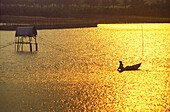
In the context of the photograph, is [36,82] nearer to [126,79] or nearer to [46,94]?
[46,94]

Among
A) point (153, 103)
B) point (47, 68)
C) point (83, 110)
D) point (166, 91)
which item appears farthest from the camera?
point (47, 68)

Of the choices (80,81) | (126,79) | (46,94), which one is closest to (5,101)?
(46,94)

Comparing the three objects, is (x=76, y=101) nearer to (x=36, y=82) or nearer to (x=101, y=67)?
(x=36, y=82)

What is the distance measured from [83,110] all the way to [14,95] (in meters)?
4.85

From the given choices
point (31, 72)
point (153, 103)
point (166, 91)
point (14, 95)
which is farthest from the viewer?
point (31, 72)

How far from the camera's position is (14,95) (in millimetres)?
15945

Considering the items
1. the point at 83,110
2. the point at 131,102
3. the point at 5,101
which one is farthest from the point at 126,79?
the point at 5,101

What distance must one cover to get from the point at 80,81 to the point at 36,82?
124 inches

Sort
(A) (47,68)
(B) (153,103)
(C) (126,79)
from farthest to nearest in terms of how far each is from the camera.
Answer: (A) (47,68)
(C) (126,79)
(B) (153,103)

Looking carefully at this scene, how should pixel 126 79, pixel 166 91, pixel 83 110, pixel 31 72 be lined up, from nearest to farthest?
pixel 83 110
pixel 166 91
pixel 126 79
pixel 31 72

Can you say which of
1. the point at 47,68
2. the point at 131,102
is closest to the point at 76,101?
A: the point at 131,102

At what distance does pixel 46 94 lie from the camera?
16.2 metres

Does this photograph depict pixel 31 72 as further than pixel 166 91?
Yes

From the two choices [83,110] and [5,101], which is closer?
[83,110]
